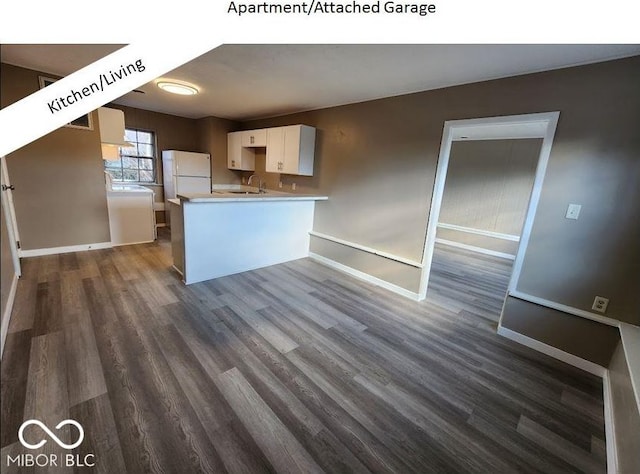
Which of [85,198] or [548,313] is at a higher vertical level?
[85,198]

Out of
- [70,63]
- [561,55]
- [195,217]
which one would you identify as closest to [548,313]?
[561,55]

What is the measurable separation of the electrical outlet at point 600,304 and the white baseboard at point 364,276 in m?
1.48

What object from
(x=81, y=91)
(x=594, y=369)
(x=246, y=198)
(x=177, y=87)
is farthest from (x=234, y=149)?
(x=594, y=369)

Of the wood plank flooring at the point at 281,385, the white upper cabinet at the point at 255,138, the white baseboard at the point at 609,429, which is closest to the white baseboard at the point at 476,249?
the wood plank flooring at the point at 281,385

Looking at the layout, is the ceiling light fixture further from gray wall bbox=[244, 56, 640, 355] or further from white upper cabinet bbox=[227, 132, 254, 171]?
gray wall bbox=[244, 56, 640, 355]

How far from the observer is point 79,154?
3701mm

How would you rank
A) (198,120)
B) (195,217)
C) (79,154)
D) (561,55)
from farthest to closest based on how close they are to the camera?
(198,120), (79,154), (195,217), (561,55)

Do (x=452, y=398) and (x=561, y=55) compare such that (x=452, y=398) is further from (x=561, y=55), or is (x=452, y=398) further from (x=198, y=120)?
(x=198, y=120)

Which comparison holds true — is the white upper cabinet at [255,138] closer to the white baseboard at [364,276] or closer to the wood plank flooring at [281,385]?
the white baseboard at [364,276]

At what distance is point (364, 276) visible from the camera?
3.74 metres

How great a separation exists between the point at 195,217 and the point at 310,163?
1.90 meters

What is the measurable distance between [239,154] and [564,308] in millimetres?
5229

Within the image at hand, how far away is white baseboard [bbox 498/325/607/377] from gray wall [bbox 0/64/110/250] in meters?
5.34

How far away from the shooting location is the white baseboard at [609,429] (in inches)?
57.0
